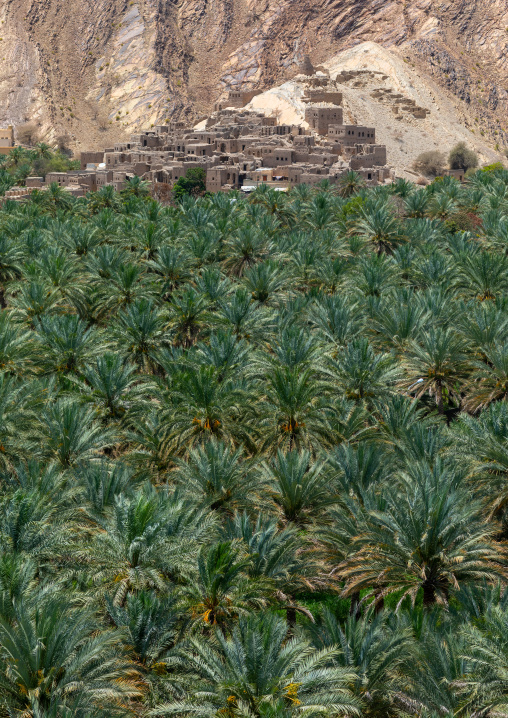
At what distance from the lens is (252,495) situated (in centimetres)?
2053

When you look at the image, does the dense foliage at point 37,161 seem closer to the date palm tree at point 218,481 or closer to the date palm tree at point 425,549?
the date palm tree at point 218,481

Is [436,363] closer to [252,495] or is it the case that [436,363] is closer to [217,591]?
[252,495]

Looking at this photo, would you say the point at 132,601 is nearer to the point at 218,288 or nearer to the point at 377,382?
the point at 377,382

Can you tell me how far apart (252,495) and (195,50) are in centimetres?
14456

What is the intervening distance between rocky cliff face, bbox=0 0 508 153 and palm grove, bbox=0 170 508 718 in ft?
338

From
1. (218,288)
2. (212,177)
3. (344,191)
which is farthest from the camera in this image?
(212,177)

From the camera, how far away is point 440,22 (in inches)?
5536

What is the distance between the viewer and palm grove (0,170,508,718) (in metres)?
13.4

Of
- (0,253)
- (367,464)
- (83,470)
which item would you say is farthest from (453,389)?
(0,253)

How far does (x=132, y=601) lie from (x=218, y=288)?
Answer: 64.5 ft

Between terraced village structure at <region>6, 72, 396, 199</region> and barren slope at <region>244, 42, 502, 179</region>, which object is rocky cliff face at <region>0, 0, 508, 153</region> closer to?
barren slope at <region>244, 42, 502, 179</region>

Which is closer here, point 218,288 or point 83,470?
point 83,470

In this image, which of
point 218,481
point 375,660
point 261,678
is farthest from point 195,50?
point 261,678

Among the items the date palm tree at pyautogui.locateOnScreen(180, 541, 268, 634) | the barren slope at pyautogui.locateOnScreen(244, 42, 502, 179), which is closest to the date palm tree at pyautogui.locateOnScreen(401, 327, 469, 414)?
the date palm tree at pyautogui.locateOnScreen(180, 541, 268, 634)
